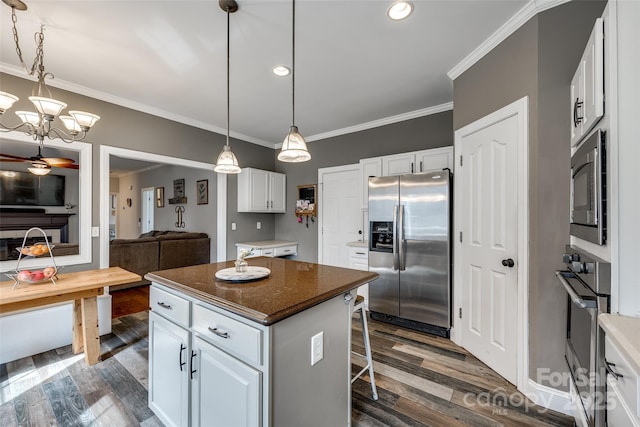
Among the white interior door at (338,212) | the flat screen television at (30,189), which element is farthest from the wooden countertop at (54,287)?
the flat screen television at (30,189)

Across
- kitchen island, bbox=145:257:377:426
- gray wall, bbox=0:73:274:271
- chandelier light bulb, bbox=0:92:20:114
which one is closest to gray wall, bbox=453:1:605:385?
kitchen island, bbox=145:257:377:426

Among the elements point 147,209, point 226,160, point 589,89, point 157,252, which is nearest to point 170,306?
point 226,160

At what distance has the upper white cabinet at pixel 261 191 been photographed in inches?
173

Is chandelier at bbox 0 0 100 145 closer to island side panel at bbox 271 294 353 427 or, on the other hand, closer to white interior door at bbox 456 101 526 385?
island side panel at bbox 271 294 353 427

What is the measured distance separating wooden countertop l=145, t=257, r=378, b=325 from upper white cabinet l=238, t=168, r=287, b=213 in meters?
2.60

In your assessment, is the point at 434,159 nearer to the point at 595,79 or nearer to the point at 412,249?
the point at 412,249

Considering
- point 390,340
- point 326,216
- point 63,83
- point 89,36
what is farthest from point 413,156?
point 63,83

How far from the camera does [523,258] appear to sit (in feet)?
6.17

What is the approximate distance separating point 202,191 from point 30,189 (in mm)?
3826

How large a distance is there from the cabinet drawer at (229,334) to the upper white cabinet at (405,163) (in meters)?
2.83

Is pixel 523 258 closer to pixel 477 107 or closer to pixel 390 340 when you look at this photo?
pixel 477 107

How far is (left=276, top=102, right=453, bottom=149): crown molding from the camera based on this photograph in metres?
3.34

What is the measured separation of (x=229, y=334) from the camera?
1.17m

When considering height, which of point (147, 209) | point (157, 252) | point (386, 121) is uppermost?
point (386, 121)
